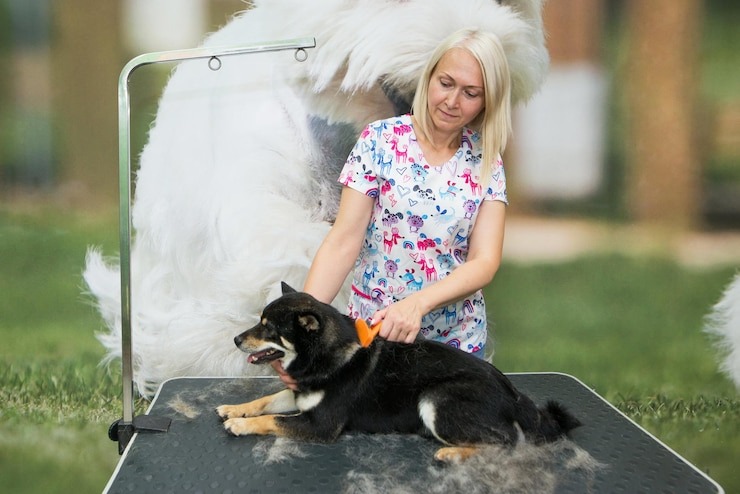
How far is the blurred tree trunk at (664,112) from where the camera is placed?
1.79 meters

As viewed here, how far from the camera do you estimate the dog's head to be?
112cm

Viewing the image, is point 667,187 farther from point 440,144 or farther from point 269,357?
point 269,357

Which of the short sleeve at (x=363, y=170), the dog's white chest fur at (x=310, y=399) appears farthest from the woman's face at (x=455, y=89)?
the dog's white chest fur at (x=310, y=399)

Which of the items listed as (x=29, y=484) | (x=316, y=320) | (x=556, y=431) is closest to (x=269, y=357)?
(x=316, y=320)

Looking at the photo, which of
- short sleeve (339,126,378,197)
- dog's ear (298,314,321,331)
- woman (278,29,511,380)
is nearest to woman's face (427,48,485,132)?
woman (278,29,511,380)

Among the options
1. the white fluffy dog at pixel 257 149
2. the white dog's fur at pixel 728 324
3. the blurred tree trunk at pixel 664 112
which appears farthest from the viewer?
the white dog's fur at pixel 728 324

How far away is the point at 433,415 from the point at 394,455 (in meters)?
0.10

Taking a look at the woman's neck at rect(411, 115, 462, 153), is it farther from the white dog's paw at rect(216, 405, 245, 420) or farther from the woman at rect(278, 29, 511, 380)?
the white dog's paw at rect(216, 405, 245, 420)

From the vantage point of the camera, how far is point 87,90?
1758mm

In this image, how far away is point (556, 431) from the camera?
3.88 feet

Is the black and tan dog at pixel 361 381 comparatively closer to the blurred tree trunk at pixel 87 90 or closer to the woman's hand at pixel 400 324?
the woman's hand at pixel 400 324

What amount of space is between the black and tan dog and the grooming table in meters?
0.03

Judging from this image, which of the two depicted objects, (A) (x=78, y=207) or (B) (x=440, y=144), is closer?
(B) (x=440, y=144)

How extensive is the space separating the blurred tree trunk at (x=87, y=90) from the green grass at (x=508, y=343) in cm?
15
